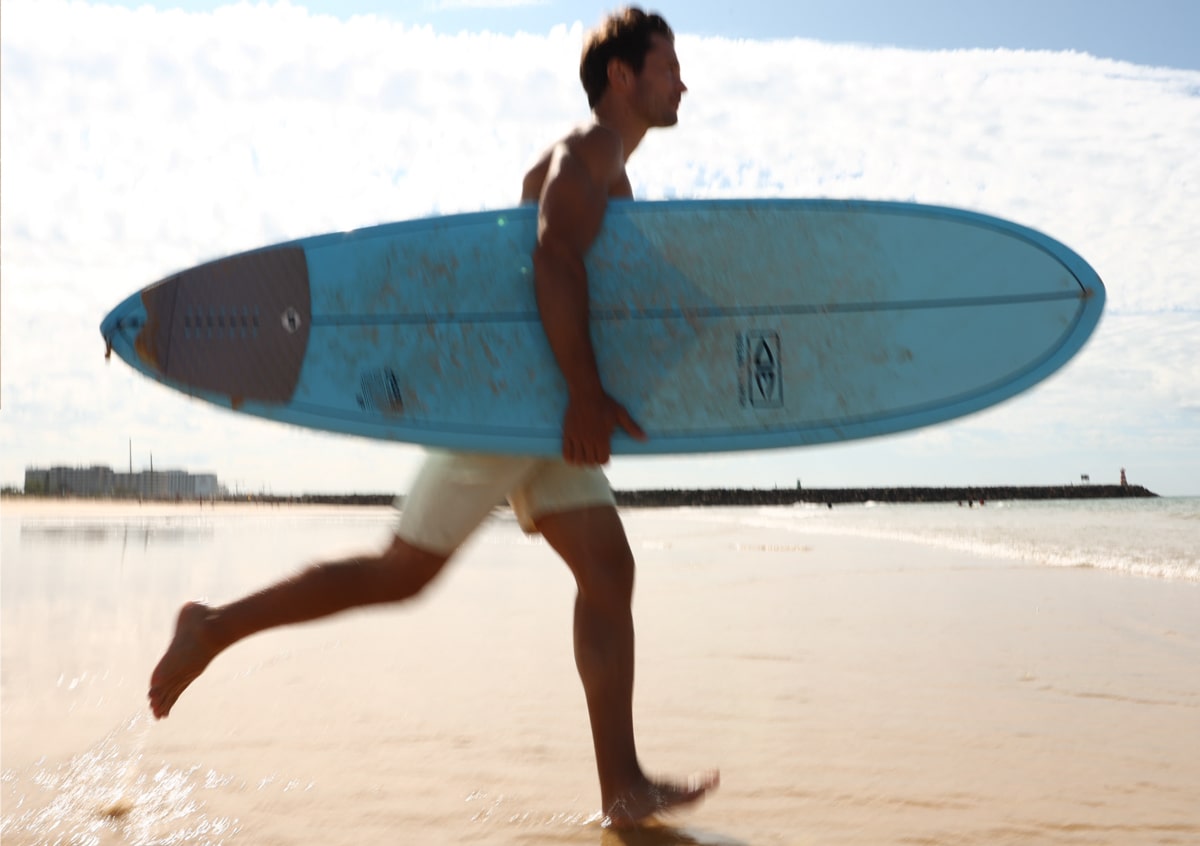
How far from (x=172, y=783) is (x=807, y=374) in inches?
62.7

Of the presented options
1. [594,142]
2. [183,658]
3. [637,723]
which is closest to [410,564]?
[183,658]

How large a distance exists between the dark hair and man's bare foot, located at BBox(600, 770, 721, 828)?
1309 millimetres

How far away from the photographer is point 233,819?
190 cm

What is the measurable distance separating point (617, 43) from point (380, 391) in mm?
894

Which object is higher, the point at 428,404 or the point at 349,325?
the point at 349,325

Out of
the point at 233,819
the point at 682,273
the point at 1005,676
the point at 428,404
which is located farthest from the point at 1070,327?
the point at 233,819

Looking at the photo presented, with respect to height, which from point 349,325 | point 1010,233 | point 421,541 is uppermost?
point 1010,233

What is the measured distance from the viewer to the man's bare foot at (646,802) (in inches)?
72.1

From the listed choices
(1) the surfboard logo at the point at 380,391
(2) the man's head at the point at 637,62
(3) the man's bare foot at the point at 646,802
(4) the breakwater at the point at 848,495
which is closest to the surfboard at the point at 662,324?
(1) the surfboard logo at the point at 380,391

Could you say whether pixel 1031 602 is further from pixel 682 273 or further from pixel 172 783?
pixel 172 783

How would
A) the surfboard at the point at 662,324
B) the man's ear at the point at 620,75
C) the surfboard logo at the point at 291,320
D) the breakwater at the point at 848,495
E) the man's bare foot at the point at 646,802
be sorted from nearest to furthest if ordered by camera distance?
the man's bare foot at the point at 646,802, the man's ear at the point at 620,75, the surfboard at the point at 662,324, the surfboard logo at the point at 291,320, the breakwater at the point at 848,495

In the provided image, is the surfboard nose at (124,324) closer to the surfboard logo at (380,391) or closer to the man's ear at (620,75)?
the surfboard logo at (380,391)

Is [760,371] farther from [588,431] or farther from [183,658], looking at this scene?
[183,658]

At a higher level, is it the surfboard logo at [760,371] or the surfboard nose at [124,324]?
the surfboard nose at [124,324]
